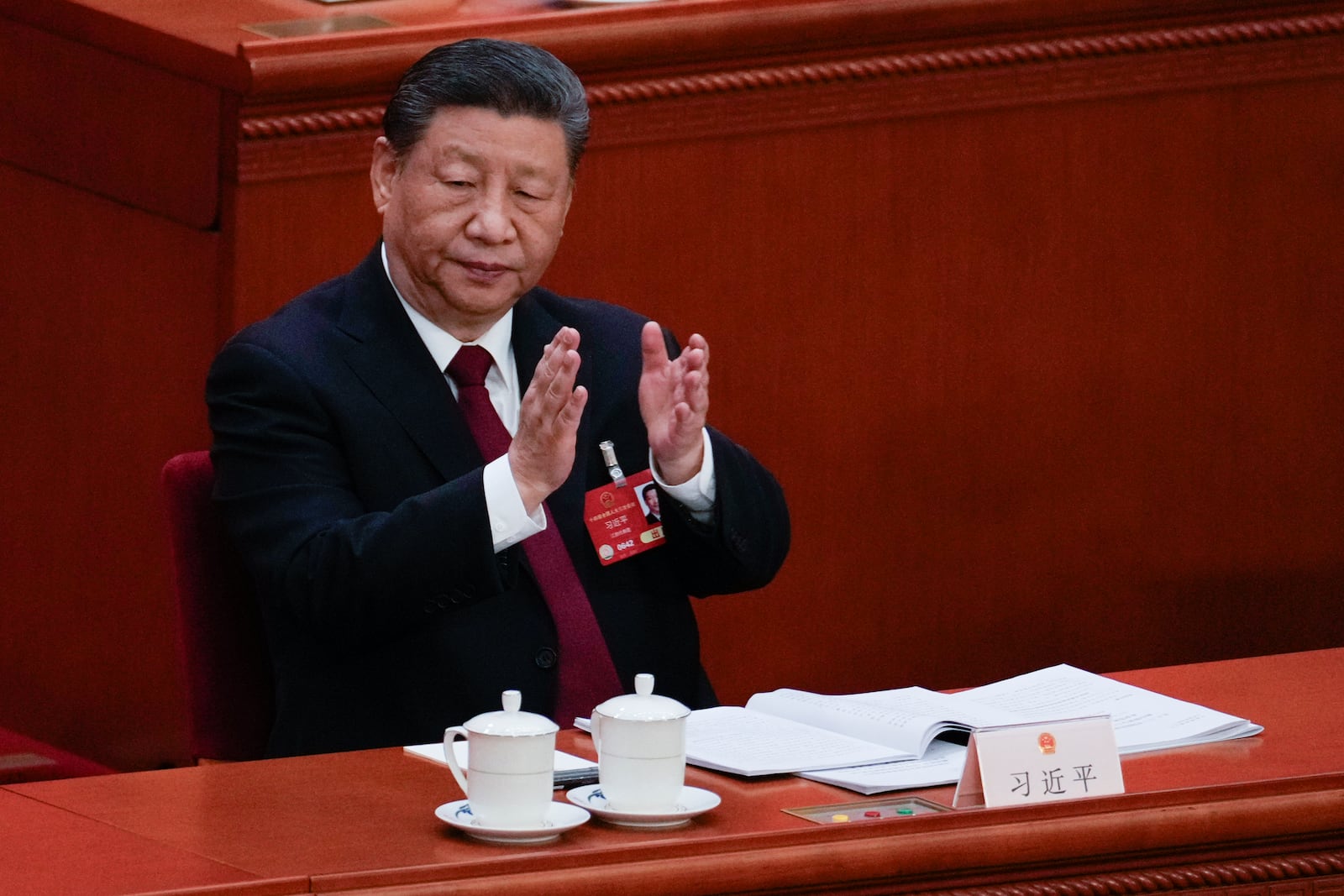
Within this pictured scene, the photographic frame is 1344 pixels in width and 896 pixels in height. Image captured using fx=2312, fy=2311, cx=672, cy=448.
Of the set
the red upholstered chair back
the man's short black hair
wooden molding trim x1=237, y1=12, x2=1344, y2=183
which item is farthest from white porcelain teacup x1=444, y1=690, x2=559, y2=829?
wooden molding trim x1=237, y1=12, x2=1344, y2=183

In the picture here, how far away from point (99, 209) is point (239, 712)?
1.07 m

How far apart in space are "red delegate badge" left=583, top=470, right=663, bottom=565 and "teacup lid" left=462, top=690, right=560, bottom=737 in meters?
0.71

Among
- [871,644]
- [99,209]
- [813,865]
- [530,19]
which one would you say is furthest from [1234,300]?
[813,865]

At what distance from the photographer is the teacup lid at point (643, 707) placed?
1.94 m

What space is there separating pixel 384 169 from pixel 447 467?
1.18ft

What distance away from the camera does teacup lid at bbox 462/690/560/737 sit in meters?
1.87

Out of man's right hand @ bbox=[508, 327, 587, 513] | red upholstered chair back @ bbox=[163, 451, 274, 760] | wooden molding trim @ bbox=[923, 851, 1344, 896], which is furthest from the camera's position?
red upholstered chair back @ bbox=[163, 451, 274, 760]

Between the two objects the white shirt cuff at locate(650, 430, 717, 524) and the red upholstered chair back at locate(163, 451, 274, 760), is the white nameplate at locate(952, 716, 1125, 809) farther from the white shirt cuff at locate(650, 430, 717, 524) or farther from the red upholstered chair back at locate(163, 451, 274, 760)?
the red upholstered chair back at locate(163, 451, 274, 760)

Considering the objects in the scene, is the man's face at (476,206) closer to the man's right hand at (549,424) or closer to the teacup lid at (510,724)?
the man's right hand at (549,424)

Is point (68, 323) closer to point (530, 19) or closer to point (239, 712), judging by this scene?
point (530, 19)

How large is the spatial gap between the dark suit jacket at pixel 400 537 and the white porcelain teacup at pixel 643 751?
48 centimetres

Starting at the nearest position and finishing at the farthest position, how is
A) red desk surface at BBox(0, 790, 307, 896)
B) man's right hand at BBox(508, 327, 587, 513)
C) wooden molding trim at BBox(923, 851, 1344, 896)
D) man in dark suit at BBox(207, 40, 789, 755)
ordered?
red desk surface at BBox(0, 790, 307, 896), wooden molding trim at BBox(923, 851, 1344, 896), man's right hand at BBox(508, 327, 587, 513), man in dark suit at BBox(207, 40, 789, 755)

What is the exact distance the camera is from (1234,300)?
12.2 ft

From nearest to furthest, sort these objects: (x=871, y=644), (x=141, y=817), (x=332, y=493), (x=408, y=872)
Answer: (x=408, y=872), (x=141, y=817), (x=332, y=493), (x=871, y=644)
